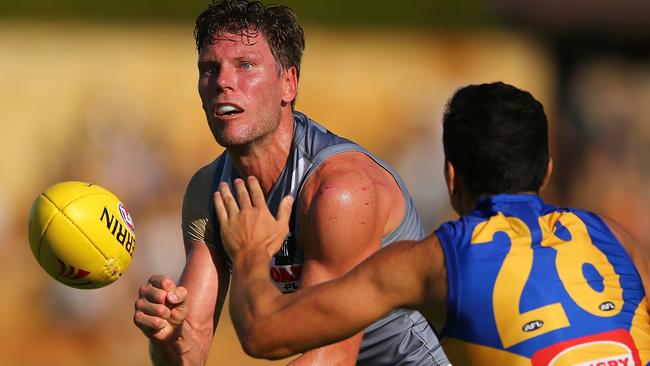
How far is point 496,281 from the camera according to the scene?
4.18 meters

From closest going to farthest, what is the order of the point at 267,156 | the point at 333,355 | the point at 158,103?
the point at 333,355
the point at 267,156
the point at 158,103

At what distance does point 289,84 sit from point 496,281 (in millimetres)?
2787

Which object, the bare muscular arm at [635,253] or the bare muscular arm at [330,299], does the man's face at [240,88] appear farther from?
the bare muscular arm at [635,253]

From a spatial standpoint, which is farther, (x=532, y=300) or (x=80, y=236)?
(x=80, y=236)

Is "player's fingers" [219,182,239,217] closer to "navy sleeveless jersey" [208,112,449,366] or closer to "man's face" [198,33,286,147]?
"navy sleeveless jersey" [208,112,449,366]

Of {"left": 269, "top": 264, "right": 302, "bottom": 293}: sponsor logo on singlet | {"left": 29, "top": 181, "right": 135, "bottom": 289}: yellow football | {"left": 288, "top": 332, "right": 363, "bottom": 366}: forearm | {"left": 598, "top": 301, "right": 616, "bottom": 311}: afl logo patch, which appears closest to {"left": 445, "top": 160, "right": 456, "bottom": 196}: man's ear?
{"left": 598, "top": 301, "right": 616, "bottom": 311}: afl logo patch

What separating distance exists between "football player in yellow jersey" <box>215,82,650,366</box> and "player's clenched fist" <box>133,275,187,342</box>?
1.39m

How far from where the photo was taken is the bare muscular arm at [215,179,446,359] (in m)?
4.25

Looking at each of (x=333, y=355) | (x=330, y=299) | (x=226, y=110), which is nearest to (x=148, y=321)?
(x=333, y=355)

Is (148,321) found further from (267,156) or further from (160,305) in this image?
(267,156)

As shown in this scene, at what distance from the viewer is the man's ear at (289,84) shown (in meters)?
6.57

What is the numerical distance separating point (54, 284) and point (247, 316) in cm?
1198

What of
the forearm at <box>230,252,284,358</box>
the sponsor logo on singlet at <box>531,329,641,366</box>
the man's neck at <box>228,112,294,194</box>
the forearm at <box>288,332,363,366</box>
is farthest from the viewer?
the man's neck at <box>228,112,294,194</box>

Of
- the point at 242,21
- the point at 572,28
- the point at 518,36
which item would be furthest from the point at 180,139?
the point at 242,21
